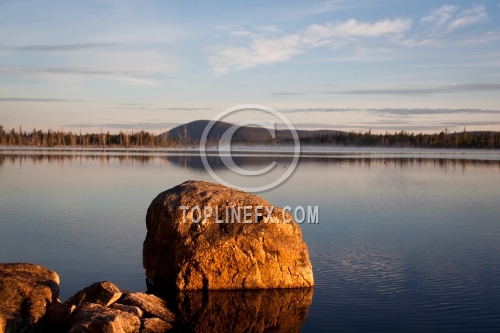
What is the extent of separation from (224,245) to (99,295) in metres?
2.44

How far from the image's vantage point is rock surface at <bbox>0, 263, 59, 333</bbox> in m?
8.34

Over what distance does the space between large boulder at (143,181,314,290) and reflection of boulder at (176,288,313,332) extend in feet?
0.84

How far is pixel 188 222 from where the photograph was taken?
11023mm

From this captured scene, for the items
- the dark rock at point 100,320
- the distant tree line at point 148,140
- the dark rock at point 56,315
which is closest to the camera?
the dark rock at point 100,320

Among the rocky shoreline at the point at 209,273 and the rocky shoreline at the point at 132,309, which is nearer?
the rocky shoreline at the point at 132,309

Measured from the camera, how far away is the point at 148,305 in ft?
30.6

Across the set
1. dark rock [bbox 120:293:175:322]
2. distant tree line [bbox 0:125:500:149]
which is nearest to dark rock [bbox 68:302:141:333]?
dark rock [bbox 120:293:175:322]

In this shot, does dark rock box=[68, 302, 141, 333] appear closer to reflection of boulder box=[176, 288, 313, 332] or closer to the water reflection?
reflection of boulder box=[176, 288, 313, 332]

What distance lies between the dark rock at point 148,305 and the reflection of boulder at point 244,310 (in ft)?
0.83

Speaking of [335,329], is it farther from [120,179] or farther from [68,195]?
[120,179]

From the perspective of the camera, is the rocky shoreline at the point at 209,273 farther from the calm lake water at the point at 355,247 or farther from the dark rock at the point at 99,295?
the calm lake water at the point at 355,247

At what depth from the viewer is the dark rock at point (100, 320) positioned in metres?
7.96

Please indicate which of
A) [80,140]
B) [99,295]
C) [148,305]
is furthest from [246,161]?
[80,140]

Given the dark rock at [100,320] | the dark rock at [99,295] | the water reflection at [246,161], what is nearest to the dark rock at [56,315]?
the dark rock at [100,320]
